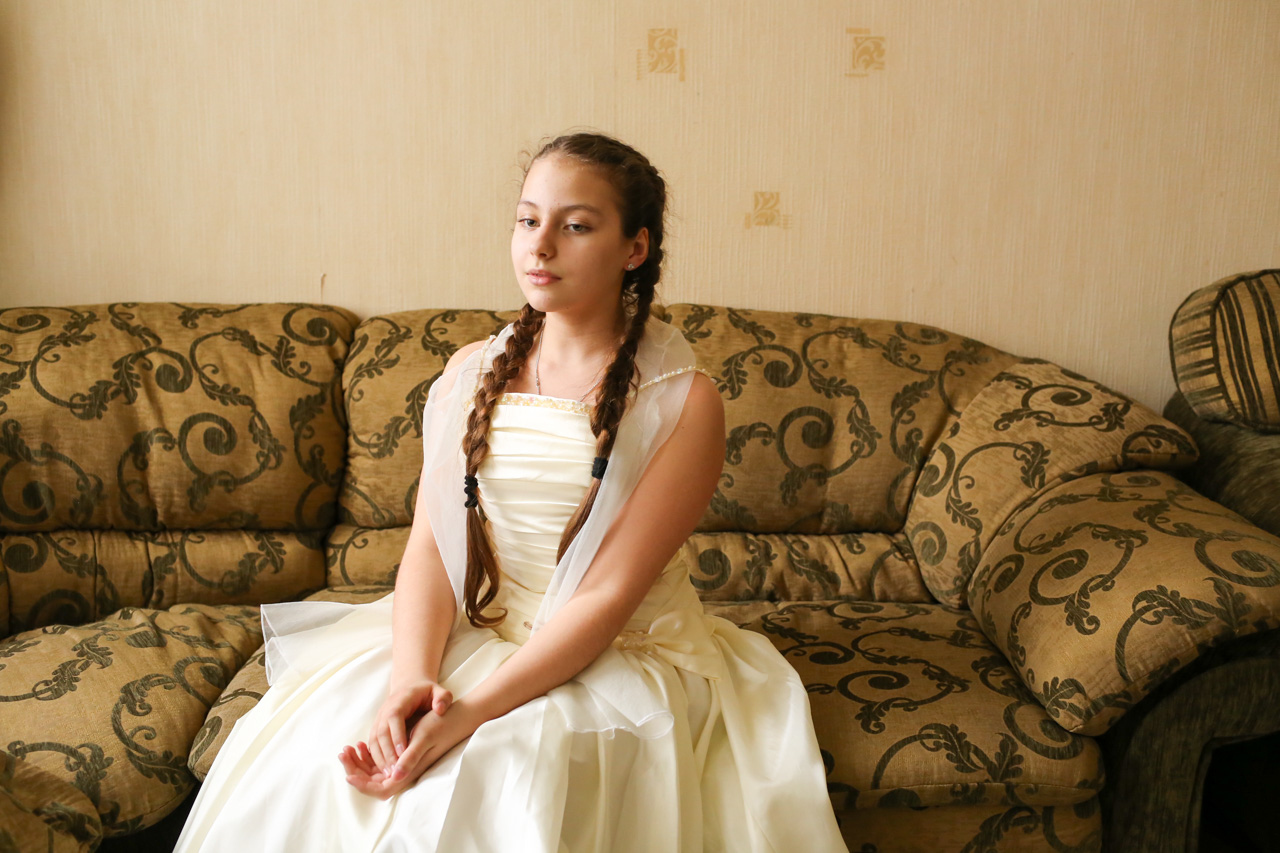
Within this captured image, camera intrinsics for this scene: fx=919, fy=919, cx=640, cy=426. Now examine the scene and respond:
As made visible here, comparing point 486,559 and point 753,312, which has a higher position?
point 753,312

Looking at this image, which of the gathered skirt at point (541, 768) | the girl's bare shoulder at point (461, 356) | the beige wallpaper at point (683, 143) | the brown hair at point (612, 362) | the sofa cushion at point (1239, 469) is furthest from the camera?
the beige wallpaper at point (683, 143)

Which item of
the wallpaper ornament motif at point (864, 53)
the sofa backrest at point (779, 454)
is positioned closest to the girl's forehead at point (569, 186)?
the sofa backrest at point (779, 454)

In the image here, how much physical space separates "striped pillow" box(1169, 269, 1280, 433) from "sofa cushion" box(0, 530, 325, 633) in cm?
191

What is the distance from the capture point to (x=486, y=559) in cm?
137

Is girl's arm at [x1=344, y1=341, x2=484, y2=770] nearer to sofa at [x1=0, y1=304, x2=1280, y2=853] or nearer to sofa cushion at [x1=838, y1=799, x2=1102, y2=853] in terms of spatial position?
sofa at [x1=0, y1=304, x2=1280, y2=853]

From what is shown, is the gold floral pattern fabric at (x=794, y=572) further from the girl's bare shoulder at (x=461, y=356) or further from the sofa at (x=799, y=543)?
the girl's bare shoulder at (x=461, y=356)

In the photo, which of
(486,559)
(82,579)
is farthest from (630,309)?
(82,579)

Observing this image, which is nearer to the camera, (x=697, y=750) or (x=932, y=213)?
(x=697, y=750)

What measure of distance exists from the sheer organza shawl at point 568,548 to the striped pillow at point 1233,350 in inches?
49.2

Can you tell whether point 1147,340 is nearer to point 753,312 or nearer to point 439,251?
point 753,312

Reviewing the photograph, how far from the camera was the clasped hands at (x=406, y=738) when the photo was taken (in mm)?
1051

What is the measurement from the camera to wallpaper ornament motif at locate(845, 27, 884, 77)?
2102 millimetres

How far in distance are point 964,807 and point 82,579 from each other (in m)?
1.66

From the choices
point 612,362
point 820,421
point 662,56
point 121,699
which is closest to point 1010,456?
point 820,421
